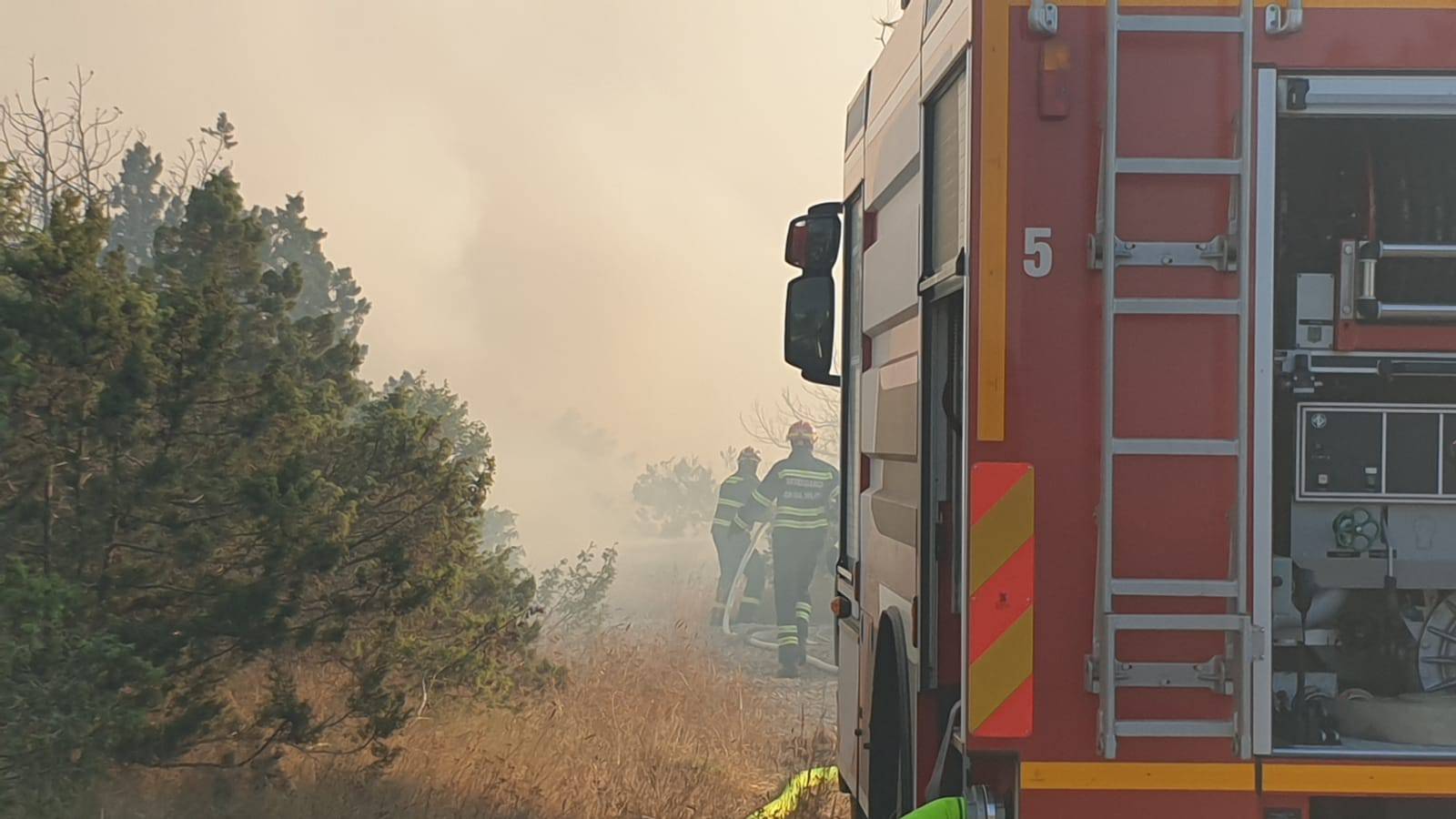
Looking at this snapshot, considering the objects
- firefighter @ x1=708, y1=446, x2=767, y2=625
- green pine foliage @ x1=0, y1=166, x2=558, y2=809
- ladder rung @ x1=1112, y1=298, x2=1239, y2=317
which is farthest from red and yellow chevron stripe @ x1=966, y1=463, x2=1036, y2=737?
firefighter @ x1=708, y1=446, x2=767, y2=625

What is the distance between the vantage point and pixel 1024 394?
2.84 m

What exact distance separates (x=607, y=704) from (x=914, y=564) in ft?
16.1

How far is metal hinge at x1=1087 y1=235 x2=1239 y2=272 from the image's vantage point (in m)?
2.78

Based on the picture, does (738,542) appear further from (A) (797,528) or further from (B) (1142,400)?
(B) (1142,400)

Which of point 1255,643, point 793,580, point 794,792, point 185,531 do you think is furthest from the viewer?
point 793,580

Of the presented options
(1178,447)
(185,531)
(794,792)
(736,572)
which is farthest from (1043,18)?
(736,572)

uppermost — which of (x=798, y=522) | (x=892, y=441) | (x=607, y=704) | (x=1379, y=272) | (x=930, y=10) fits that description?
(x=930, y=10)

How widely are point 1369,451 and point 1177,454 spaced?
66cm

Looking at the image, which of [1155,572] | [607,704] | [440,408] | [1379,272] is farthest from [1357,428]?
[440,408]

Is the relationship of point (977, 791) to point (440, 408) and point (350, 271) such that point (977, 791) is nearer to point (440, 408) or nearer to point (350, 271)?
point (440, 408)

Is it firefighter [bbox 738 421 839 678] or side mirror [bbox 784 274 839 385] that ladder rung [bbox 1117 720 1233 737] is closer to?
side mirror [bbox 784 274 839 385]

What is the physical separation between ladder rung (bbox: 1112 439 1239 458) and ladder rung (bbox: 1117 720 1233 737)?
20.5 inches

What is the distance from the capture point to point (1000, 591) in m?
2.83

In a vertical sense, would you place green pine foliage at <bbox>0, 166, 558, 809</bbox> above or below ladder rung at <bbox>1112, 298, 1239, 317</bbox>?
below
